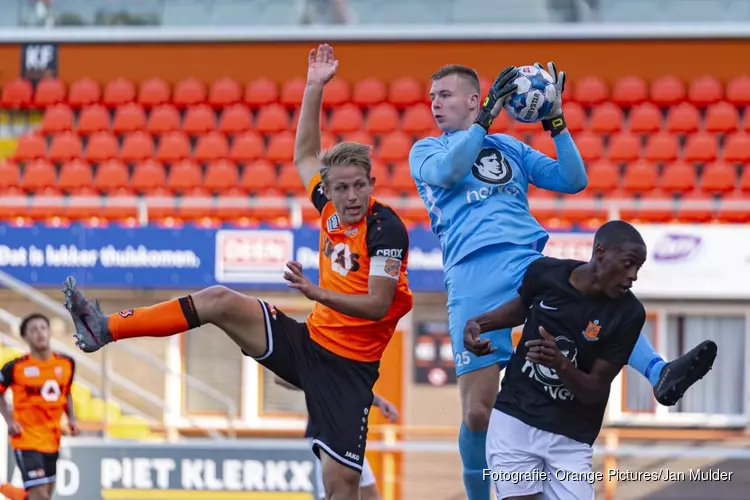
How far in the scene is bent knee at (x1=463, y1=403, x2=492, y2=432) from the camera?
5.25 m

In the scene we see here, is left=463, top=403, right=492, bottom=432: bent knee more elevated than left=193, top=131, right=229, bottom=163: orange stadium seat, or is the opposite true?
left=193, top=131, right=229, bottom=163: orange stadium seat

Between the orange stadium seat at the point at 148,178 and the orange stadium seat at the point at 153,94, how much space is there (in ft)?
5.34

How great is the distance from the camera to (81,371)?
11.8 metres

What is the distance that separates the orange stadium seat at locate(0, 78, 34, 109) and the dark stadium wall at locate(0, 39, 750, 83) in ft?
1.44

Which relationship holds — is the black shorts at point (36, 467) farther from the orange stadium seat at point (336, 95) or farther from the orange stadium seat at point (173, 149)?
the orange stadium seat at point (336, 95)

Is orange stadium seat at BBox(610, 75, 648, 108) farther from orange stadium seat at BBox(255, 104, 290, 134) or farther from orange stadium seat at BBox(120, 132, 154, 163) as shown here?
orange stadium seat at BBox(120, 132, 154, 163)

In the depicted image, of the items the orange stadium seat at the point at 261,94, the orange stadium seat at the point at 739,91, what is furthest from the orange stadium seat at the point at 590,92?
the orange stadium seat at the point at 261,94

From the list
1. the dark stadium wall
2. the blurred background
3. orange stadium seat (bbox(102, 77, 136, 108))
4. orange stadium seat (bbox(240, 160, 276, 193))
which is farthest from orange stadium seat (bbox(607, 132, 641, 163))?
orange stadium seat (bbox(102, 77, 136, 108))

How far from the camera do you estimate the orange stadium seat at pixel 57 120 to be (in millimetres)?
14555

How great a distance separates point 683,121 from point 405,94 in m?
3.34

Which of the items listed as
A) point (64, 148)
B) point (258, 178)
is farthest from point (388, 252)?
point (64, 148)

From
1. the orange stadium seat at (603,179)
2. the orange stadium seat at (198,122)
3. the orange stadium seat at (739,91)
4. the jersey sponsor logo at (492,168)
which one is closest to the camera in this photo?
the jersey sponsor logo at (492,168)

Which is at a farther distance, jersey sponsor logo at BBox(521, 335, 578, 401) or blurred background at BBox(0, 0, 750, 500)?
blurred background at BBox(0, 0, 750, 500)

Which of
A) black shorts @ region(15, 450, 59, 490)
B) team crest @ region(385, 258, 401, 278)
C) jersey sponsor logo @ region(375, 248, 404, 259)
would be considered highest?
jersey sponsor logo @ region(375, 248, 404, 259)
